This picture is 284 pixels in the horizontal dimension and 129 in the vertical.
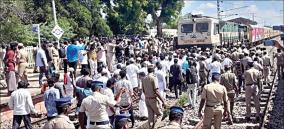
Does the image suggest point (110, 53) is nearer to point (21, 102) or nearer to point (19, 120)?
point (19, 120)

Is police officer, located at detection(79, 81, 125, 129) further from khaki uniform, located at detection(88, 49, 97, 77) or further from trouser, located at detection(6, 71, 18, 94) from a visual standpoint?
khaki uniform, located at detection(88, 49, 97, 77)

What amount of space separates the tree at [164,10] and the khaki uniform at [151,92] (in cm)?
4806

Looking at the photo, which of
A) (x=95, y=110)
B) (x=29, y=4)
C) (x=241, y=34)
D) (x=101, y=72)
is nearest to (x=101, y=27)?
(x=29, y=4)

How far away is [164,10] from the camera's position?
60.6 m

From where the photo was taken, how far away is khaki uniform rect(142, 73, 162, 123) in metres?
11.3

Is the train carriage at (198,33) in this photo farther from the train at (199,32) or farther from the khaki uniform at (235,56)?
the khaki uniform at (235,56)

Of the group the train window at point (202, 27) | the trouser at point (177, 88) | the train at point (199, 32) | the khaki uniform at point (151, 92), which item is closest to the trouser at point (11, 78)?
the trouser at point (177, 88)

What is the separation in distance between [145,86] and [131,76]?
10.5 ft

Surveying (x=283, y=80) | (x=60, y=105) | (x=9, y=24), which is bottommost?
(x=283, y=80)

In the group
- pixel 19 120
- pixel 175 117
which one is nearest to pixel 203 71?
pixel 19 120

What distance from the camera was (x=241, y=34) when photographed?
145ft

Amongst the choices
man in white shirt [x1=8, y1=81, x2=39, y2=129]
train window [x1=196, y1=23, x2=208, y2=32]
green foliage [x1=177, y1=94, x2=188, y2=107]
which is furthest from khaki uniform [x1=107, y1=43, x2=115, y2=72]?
train window [x1=196, y1=23, x2=208, y2=32]

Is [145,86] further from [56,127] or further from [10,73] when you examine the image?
[10,73]

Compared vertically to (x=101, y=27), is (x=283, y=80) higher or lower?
lower
